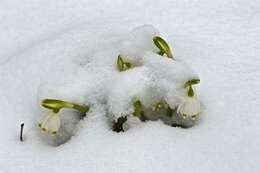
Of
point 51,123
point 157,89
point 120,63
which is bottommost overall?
point 51,123

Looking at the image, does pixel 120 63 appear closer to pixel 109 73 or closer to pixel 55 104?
pixel 109 73

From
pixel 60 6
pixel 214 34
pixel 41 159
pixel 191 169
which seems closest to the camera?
pixel 191 169

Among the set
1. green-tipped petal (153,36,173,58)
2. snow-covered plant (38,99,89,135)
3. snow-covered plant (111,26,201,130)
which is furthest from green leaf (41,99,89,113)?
green-tipped petal (153,36,173,58)

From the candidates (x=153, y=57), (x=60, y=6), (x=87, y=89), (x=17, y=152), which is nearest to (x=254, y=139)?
(x=153, y=57)

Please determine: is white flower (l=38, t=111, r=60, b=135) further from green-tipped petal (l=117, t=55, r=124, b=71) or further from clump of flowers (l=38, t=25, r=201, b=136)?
green-tipped petal (l=117, t=55, r=124, b=71)

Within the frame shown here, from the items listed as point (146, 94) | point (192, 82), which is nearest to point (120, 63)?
point (146, 94)

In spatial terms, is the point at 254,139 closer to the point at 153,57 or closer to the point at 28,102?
the point at 153,57

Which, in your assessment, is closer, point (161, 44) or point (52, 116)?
point (52, 116)
